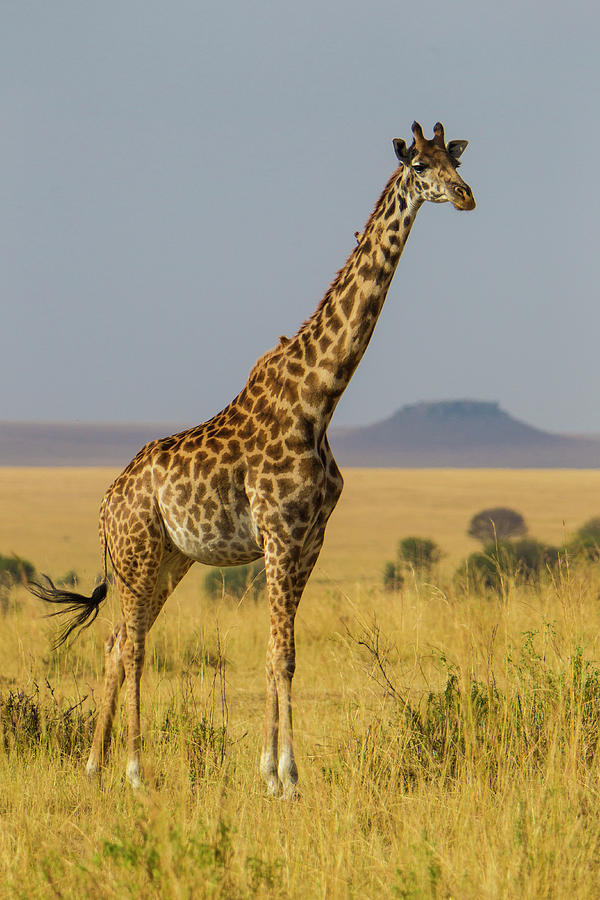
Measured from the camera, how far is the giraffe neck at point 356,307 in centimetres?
585

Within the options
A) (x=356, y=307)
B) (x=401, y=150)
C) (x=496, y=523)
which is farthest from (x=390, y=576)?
(x=496, y=523)

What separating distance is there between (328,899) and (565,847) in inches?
44.6

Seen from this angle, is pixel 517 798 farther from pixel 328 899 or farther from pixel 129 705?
pixel 129 705

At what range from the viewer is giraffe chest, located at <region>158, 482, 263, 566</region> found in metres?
6.01

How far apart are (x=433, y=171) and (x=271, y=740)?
11.6 feet

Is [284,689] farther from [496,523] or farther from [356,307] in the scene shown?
[496,523]

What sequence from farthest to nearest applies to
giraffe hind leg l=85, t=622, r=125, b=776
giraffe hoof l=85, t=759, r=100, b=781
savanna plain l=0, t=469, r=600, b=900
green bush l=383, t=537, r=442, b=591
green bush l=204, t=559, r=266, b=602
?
green bush l=204, t=559, r=266, b=602 → green bush l=383, t=537, r=442, b=591 → giraffe hind leg l=85, t=622, r=125, b=776 → giraffe hoof l=85, t=759, r=100, b=781 → savanna plain l=0, t=469, r=600, b=900

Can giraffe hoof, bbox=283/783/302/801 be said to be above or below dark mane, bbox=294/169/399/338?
below

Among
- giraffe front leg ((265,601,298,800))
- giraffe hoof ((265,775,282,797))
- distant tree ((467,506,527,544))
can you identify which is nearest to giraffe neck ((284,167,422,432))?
giraffe front leg ((265,601,298,800))

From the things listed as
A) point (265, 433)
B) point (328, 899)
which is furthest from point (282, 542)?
point (328, 899)

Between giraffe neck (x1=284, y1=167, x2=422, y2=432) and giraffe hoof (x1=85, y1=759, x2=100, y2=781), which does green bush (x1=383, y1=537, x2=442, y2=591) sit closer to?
giraffe hoof (x1=85, y1=759, x2=100, y2=781)

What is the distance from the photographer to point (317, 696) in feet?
31.4

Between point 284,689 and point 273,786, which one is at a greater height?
point 284,689

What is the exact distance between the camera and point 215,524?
19.8ft
